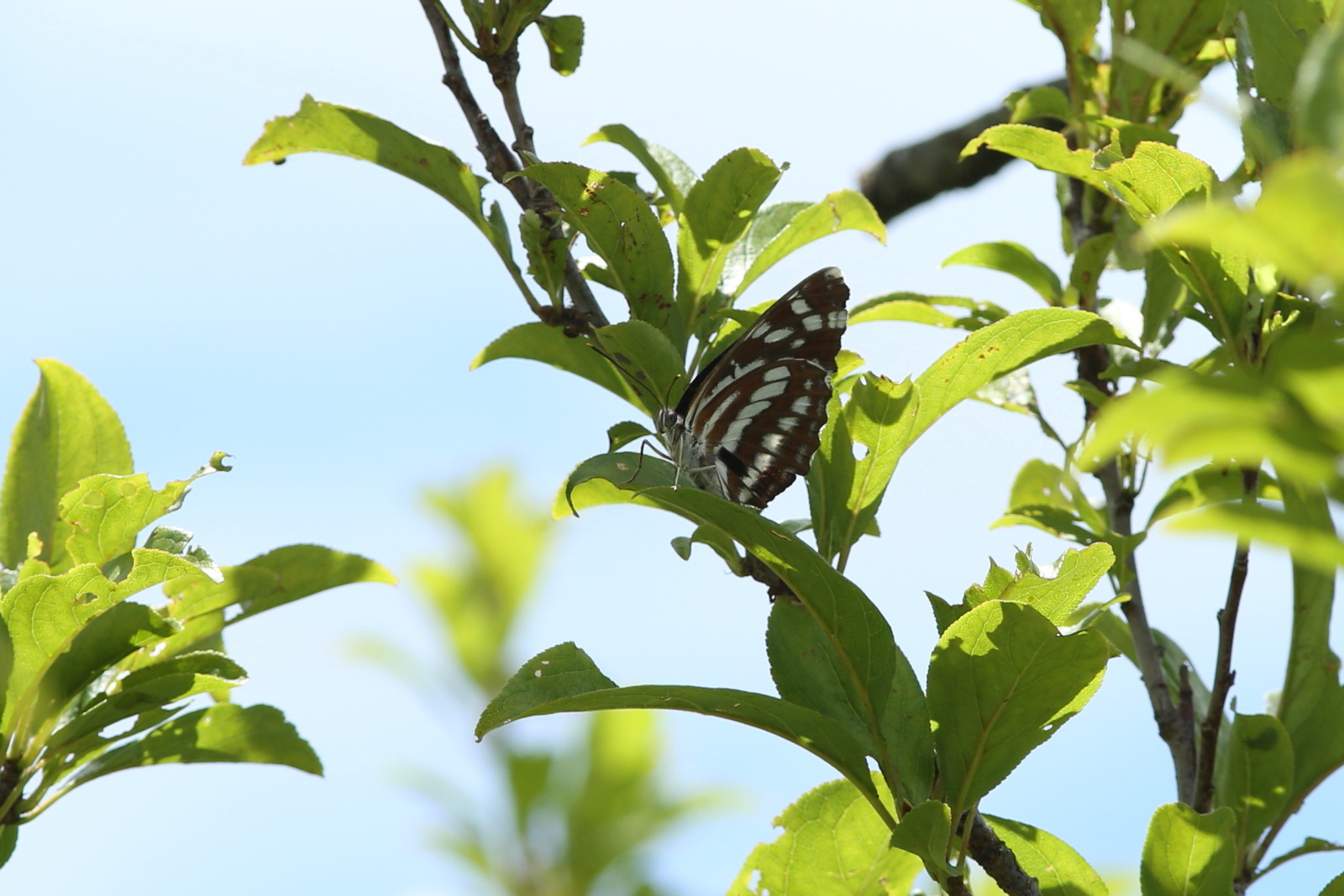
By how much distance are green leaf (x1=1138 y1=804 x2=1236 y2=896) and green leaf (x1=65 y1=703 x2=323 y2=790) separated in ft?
5.36

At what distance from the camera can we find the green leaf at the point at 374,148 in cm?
202

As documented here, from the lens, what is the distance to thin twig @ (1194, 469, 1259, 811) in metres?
2.13

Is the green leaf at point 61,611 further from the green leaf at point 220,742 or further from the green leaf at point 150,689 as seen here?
the green leaf at point 220,742

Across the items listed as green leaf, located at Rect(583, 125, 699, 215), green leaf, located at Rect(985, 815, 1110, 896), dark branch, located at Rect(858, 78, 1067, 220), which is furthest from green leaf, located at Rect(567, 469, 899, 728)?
dark branch, located at Rect(858, 78, 1067, 220)

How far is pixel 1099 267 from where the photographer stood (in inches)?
106

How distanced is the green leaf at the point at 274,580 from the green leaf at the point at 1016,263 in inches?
64.6

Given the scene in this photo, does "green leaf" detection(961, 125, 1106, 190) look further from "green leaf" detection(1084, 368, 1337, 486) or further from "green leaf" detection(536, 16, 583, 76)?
"green leaf" detection(1084, 368, 1337, 486)

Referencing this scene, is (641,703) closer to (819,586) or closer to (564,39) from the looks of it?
(819,586)

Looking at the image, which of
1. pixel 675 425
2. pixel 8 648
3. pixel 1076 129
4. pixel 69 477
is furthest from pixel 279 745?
pixel 1076 129

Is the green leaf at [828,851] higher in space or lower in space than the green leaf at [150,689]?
lower

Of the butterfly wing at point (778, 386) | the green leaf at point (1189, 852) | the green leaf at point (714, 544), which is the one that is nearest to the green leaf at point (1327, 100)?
the green leaf at point (714, 544)

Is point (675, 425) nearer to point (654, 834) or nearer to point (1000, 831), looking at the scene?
point (654, 834)

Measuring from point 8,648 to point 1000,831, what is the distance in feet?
5.92

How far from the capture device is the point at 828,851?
1979 mm
